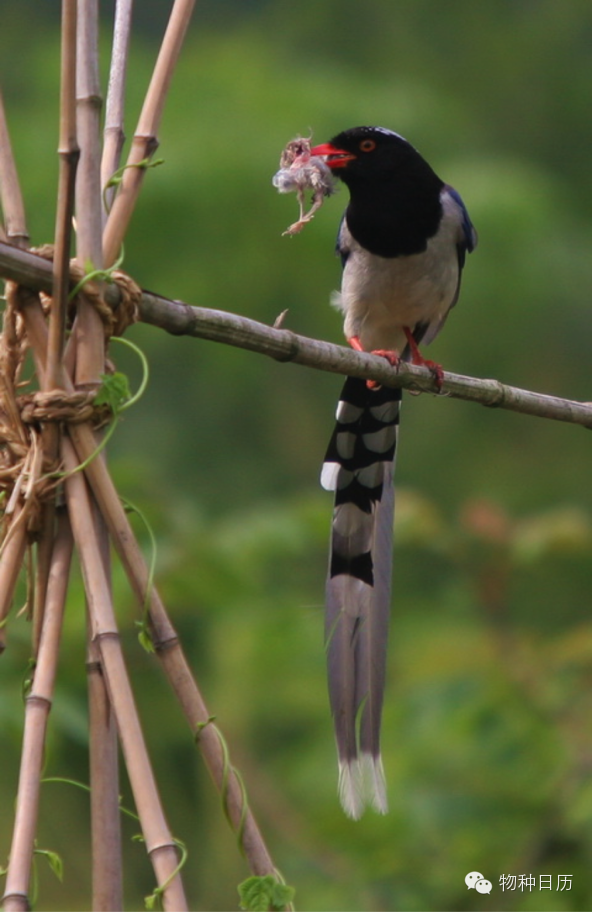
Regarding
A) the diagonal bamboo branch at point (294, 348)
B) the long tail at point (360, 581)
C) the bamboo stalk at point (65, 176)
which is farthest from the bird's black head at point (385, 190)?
the bamboo stalk at point (65, 176)

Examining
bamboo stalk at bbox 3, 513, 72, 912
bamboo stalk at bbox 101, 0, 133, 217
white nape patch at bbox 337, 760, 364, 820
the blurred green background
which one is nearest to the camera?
bamboo stalk at bbox 3, 513, 72, 912

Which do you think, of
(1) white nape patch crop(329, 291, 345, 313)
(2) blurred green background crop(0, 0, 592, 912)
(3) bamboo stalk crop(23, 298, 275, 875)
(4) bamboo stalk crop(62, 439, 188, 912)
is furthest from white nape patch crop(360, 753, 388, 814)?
(1) white nape patch crop(329, 291, 345, 313)

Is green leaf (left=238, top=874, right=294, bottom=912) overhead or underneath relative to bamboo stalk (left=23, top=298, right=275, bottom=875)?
underneath

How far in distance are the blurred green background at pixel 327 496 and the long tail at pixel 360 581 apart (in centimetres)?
85

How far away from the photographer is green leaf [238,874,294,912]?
1.45m

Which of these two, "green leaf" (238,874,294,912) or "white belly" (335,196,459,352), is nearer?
"green leaf" (238,874,294,912)

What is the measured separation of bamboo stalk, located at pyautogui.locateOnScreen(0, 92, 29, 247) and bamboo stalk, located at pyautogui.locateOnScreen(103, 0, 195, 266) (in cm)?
11

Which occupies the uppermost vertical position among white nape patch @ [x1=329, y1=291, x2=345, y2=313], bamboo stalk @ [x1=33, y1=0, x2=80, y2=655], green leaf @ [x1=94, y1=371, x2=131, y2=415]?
white nape patch @ [x1=329, y1=291, x2=345, y2=313]

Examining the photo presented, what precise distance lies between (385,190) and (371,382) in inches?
21.7

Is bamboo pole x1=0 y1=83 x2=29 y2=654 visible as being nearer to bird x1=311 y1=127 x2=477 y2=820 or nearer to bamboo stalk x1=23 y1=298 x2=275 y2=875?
bamboo stalk x1=23 y1=298 x2=275 y2=875

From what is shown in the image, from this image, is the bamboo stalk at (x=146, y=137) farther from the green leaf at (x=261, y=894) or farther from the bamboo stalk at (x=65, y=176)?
the green leaf at (x=261, y=894)

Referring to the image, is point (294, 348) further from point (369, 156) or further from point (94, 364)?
point (369, 156)

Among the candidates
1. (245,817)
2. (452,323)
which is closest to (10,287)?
(245,817)

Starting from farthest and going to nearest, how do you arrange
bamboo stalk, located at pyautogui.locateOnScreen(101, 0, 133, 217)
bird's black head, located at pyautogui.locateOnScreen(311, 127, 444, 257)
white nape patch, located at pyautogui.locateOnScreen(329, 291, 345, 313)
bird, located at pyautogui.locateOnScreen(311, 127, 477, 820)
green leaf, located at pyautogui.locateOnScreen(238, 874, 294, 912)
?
white nape patch, located at pyautogui.locateOnScreen(329, 291, 345, 313) → bird's black head, located at pyautogui.locateOnScreen(311, 127, 444, 257) → bird, located at pyautogui.locateOnScreen(311, 127, 477, 820) → bamboo stalk, located at pyautogui.locateOnScreen(101, 0, 133, 217) → green leaf, located at pyautogui.locateOnScreen(238, 874, 294, 912)
